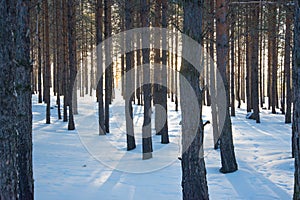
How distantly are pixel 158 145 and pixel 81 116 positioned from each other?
31.4 feet

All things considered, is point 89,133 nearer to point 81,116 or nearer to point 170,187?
point 81,116

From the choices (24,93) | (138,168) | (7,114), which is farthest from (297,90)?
(138,168)

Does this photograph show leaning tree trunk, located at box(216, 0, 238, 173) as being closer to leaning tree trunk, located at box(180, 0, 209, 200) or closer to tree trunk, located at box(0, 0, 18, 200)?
leaning tree trunk, located at box(180, 0, 209, 200)

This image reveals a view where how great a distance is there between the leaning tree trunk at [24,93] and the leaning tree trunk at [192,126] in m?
2.31

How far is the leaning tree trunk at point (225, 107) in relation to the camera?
854 cm

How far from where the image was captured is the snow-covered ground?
22.8ft

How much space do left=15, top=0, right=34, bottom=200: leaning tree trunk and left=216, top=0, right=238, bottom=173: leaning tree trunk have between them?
4725 millimetres

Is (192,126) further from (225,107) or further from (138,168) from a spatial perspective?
(138,168)

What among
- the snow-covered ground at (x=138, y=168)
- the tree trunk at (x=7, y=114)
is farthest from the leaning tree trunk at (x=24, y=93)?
the snow-covered ground at (x=138, y=168)

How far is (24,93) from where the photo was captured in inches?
194

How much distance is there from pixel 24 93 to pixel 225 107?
17.9 feet

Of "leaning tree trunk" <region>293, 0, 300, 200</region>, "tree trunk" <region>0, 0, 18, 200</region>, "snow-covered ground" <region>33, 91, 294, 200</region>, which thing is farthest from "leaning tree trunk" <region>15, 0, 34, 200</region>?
"leaning tree trunk" <region>293, 0, 300, 200</region>

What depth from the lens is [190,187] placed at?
5590mm

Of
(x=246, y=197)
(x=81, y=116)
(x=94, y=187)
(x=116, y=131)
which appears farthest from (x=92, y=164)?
(x=81, y=116)
